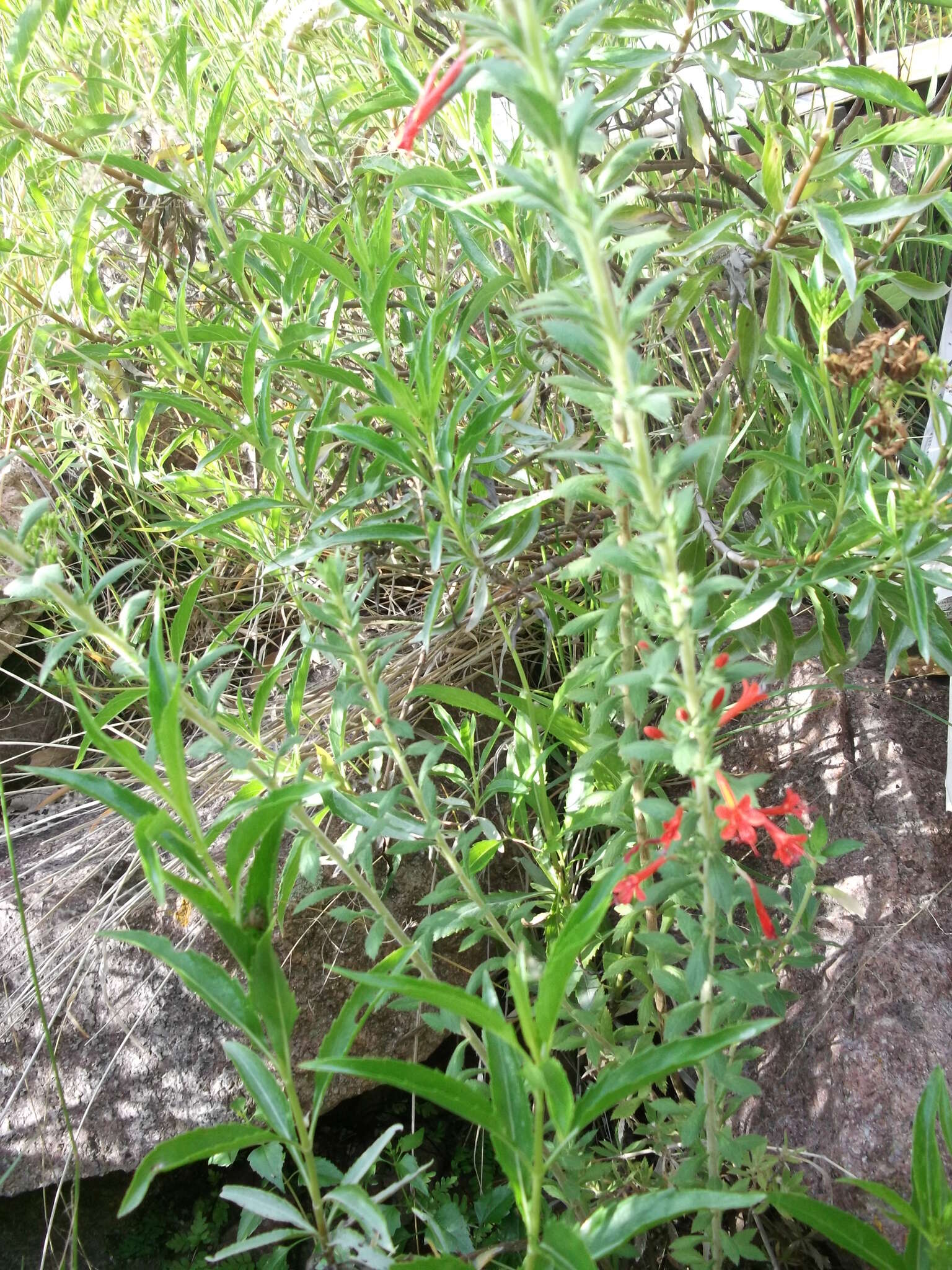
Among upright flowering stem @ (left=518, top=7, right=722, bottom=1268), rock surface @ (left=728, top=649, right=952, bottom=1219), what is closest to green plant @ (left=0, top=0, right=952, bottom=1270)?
upright flowering stem @ (left=518, top=7, right=722, bottom=1268)

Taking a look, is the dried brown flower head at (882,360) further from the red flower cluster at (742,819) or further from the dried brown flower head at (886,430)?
the red flower cluster at (742,819)

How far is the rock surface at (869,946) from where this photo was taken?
134cm

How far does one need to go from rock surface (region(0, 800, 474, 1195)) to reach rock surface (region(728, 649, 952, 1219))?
22.6 inches

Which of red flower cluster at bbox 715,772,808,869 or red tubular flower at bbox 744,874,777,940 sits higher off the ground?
red flower cluster at bbox 715,772,808,869

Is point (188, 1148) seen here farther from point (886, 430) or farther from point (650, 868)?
point (886, 430)

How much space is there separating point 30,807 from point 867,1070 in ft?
5.90

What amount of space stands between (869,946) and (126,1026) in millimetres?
1258

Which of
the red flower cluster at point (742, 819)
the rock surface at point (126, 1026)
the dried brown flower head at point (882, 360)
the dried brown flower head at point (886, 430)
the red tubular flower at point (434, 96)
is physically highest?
the red tubular flower at point (434, 96)

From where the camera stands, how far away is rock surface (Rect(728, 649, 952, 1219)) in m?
1.34

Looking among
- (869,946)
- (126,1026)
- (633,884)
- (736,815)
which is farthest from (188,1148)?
(869,946)

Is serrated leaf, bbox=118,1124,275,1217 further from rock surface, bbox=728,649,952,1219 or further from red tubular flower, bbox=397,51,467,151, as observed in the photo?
red tubular flower, bbox=397,51,467,151

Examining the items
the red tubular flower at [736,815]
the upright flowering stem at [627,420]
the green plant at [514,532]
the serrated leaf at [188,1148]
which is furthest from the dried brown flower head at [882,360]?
the serrated leaf at [188,1148]

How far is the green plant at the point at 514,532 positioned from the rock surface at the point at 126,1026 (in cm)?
10

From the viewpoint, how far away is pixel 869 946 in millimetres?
1478
